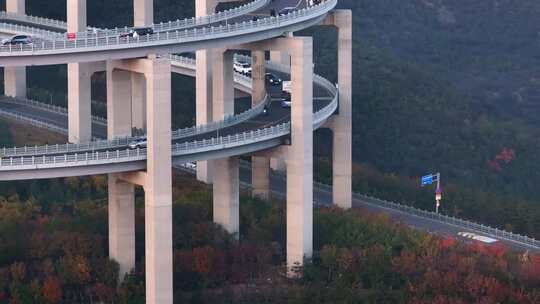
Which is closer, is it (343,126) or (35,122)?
(343,126)

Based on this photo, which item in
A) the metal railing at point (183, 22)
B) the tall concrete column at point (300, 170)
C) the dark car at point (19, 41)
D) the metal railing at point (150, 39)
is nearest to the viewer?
the metal railing at point (150, 39)

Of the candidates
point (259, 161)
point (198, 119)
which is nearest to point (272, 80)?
point (198, 119)

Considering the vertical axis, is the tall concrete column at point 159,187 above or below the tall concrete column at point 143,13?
below

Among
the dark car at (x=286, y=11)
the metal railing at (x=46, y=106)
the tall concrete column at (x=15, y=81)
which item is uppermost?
the dark car at (x=286, y=11)

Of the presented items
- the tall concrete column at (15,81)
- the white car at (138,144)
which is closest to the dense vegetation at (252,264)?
the white car at (138,144)

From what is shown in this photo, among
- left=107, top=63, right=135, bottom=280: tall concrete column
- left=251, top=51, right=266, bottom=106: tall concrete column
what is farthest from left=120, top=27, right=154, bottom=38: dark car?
left=251, top=51, right=266, bottom=106: tall concrete column

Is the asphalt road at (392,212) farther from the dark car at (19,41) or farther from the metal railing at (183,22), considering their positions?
the dark car at (19,41)

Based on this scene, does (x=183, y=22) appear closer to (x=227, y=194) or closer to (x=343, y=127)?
(x=227, y=194)
